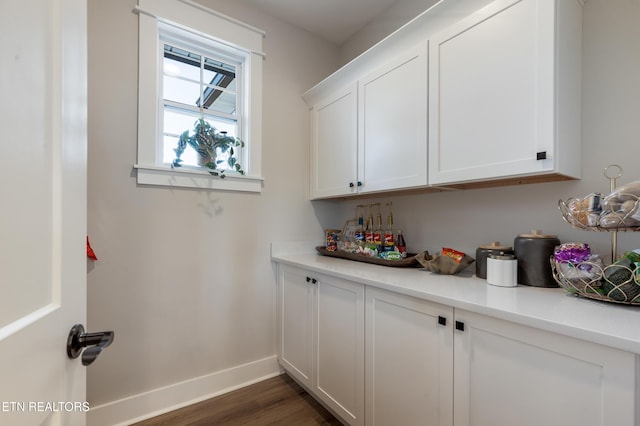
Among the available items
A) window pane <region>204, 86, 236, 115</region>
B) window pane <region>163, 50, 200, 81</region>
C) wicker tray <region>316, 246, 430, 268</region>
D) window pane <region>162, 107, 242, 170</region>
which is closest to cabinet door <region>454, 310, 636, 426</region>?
wicker tray <region>316, 246, 430, 268</region>

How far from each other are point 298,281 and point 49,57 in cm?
167

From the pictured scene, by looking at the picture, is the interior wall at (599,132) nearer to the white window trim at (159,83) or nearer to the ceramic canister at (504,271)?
the ceramic canister at (504,271)

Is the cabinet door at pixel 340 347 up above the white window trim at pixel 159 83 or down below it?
below

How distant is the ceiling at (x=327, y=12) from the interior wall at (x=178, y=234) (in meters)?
0.10

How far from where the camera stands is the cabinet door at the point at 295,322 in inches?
72.8

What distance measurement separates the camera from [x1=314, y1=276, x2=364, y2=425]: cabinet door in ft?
4.77

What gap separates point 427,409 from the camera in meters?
1.13

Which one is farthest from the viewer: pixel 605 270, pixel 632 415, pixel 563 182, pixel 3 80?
pixel 563 182

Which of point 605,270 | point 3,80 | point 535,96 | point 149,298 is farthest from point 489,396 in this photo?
point 149,298

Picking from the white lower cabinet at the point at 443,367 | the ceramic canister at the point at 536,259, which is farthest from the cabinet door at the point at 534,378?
the ceramic canister at the point at 536,259

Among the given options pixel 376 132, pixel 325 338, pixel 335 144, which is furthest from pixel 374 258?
pixel 335 144

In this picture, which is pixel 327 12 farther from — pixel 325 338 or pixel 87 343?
pixel 87 343

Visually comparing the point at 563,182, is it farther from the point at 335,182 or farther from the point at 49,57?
the point at 49,57

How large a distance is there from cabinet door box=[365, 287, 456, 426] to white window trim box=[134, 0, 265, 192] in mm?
1318
